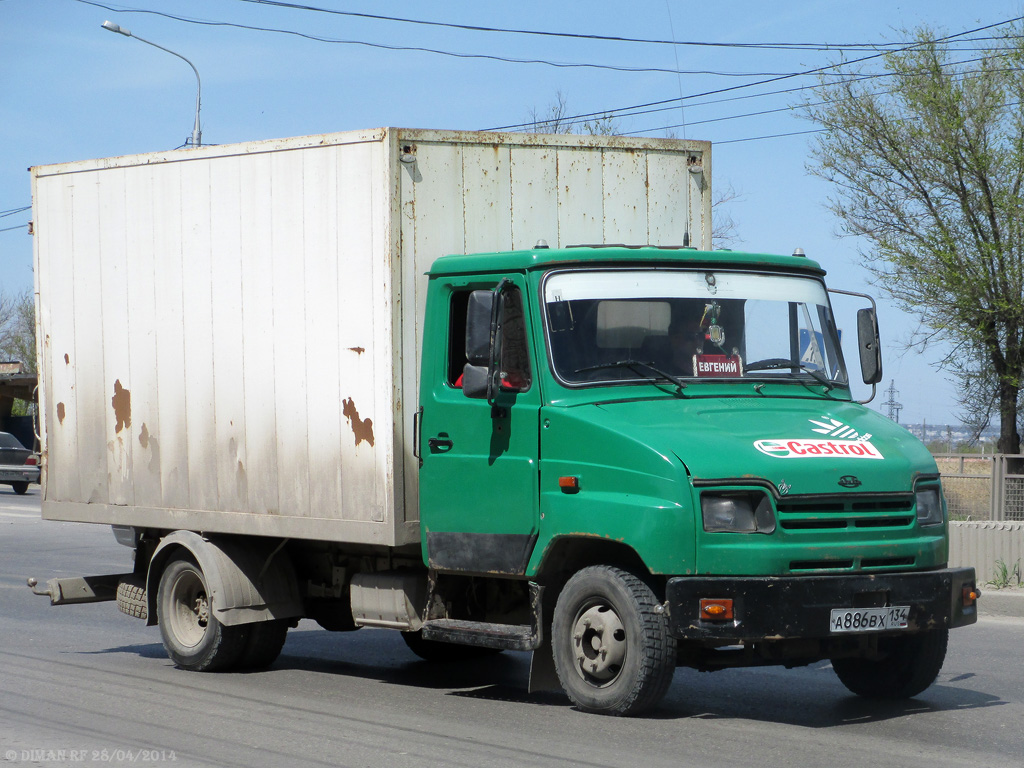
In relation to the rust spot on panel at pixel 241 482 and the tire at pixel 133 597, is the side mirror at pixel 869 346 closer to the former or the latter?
the rust spot on panel at pixel 241 482

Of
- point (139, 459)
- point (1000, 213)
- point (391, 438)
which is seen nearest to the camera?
point (391, 438)

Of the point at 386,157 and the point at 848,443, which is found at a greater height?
the point at 386,157

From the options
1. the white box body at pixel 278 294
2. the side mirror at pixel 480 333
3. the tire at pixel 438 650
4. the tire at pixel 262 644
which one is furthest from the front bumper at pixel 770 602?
the tire at pixel 262 644

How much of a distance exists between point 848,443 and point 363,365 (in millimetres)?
2793

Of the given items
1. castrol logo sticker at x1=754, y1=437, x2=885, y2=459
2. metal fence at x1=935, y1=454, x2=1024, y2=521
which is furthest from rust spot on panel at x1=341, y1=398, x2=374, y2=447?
metal fence at x1=935, y1=454, x2=1024, y2=521

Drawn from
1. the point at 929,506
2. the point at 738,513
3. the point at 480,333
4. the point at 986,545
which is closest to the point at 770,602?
the point at 738,513

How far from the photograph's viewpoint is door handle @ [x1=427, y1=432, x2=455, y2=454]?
790 centimetres

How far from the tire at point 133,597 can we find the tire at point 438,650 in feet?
6.01

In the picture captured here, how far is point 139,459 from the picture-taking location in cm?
964

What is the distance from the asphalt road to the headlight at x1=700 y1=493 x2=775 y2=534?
997mm

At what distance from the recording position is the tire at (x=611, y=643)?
6836mm

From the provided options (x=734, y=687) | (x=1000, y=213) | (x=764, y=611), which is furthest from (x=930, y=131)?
(x=764, y=611)

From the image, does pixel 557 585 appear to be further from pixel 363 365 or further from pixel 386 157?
pixel 386 157

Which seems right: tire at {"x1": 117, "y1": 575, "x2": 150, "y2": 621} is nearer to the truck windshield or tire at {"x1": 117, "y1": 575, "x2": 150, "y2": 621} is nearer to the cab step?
the cab step
